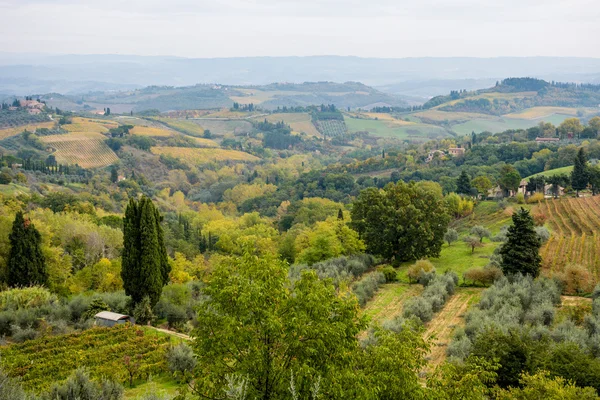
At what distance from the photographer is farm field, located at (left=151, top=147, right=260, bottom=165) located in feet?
466

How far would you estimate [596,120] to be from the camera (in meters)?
102

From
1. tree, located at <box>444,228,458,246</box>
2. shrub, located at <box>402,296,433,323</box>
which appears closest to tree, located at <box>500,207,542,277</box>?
shrub, located at <box>402,296,433,323</box>

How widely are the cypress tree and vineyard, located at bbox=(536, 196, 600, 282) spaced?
2939 centimetres

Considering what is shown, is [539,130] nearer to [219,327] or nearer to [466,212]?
[466,212]

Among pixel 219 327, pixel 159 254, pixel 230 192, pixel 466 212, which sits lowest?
pixel 230 192

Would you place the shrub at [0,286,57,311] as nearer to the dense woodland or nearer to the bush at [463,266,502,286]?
the dense woodland

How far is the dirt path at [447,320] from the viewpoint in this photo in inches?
864

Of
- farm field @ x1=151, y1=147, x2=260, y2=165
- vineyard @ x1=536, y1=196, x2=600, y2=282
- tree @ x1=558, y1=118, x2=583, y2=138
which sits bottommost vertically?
farm field @ x1=151, y1=147, x2=260, y2=165

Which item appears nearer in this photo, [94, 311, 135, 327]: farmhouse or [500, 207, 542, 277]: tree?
[94, 311, 135, 327]: farmhouse

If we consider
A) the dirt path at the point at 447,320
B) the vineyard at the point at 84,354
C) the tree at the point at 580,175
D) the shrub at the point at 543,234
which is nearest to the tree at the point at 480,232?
the shrub at the point at 543,234

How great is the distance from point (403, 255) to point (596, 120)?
279 ft

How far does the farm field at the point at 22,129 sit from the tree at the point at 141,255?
13157 centimetres

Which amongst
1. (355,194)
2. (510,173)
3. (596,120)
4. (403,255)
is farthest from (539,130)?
(403,255)

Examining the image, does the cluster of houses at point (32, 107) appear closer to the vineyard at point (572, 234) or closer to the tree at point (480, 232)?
the tree at point (480, 232)
